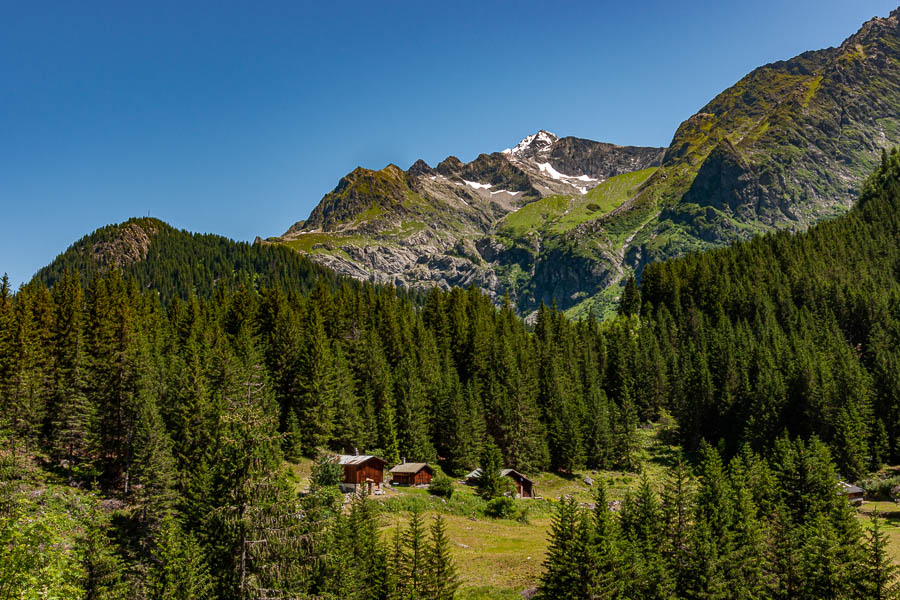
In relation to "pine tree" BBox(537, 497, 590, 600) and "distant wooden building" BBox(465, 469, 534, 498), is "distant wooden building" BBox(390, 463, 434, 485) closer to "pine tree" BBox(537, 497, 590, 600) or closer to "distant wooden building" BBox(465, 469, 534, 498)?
"distant wooden building" BBox(465, 469, 534, 498)

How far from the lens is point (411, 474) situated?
6725 centimetres

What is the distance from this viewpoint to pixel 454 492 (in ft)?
217

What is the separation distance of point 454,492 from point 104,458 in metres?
39.7

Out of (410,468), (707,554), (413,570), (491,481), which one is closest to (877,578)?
(707,554)

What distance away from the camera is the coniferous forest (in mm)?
29969

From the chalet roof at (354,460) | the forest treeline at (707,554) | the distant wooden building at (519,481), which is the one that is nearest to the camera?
the forest treeline at (707,554)

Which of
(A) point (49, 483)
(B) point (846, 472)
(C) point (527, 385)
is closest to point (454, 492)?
(C) point (527, 385)

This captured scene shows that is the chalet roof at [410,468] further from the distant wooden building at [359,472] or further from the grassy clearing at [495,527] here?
the distant wooden building at [359,472]

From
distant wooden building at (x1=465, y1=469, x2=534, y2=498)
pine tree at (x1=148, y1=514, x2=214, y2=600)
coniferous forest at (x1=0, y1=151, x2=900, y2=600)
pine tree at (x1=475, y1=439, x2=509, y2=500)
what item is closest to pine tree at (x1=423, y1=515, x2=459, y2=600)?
coniferous forest at (x1=0, y1=151, x2=900, y2=600)

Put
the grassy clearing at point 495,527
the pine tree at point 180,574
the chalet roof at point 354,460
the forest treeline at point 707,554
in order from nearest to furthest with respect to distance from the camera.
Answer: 1. the forest treeline at point 707,554
2. the pine tree at point 180,574
3. the grassy clearing at point 495,527
4. the chalet roof at point 354,460

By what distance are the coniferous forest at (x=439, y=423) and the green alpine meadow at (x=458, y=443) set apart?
0.28 metres

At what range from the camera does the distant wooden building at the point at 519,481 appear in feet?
241

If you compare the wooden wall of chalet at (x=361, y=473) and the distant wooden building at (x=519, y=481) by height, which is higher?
the wooden wall of chalet at (x=361, y=473)

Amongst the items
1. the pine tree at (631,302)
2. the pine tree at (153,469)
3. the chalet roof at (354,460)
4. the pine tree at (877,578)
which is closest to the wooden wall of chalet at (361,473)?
the chalet roof at (354,460)
